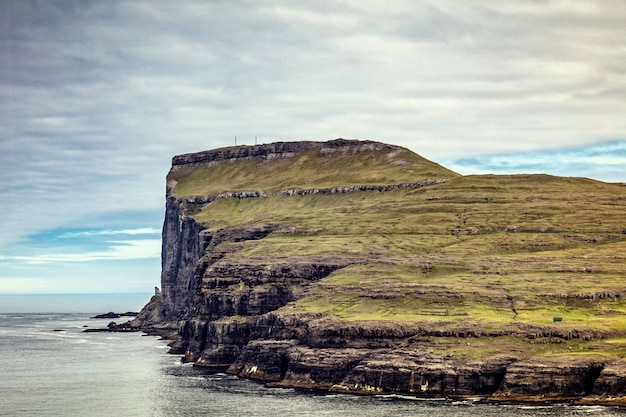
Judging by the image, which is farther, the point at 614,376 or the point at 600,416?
the point at 614,376

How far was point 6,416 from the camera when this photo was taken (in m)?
198

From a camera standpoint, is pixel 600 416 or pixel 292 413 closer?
pixel 600 416

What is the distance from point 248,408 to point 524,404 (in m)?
54.6

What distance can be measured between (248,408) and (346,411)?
2077 centimetres

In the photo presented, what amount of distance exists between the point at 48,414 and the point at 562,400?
4033 inches

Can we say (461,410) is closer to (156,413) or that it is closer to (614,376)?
(614,376)

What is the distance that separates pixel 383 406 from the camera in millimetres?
196625

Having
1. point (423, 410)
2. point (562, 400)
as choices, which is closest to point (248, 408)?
point (423, 410)

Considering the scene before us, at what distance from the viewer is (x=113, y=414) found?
19825cm

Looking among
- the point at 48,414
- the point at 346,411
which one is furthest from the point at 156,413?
the point at 346,411

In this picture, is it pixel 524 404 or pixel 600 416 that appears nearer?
pixel 600 416

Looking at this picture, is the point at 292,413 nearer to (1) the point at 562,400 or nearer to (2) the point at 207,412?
(2) the point at 207,412

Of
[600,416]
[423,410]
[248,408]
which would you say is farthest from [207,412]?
[600,416]

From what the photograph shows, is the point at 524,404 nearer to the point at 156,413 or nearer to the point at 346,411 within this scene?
the point at 346,411
